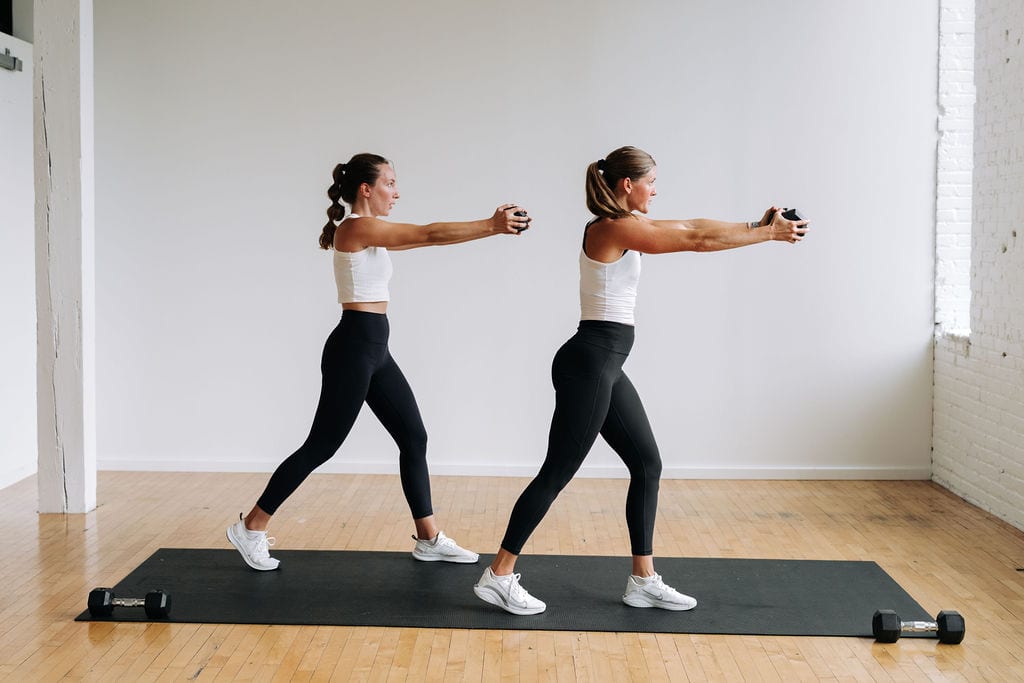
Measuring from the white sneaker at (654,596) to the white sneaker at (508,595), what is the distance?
301 millimetres

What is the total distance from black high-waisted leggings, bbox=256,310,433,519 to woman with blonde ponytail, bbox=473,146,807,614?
675 millimetres

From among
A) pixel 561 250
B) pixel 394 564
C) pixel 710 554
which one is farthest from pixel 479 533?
pixel 561 250

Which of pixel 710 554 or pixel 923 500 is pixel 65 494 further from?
pixel 923 500

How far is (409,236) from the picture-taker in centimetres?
356

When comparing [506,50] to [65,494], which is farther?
[506,50]

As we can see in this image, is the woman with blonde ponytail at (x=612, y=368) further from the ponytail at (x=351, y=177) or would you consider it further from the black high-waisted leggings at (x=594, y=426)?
the ponytail at (x=351, y=177)

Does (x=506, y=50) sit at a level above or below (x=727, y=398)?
above

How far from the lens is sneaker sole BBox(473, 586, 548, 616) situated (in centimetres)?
343

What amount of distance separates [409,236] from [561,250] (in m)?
2.12

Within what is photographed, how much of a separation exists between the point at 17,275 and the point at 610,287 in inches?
136

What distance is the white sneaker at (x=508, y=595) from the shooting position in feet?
11.2

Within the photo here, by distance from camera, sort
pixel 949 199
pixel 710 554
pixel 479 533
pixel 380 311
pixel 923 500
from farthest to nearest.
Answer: pixel 949 199
pixel 923 500
pixel 479 533
pixel 710 554
pixel 380 311

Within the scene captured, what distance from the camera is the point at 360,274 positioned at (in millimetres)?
3732

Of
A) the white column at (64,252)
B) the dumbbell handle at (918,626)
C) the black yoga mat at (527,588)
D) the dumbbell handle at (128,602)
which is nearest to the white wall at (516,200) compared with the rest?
the white column at (64,252)
